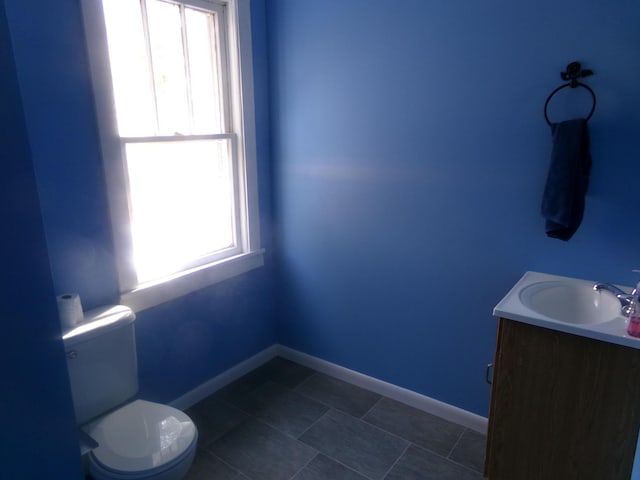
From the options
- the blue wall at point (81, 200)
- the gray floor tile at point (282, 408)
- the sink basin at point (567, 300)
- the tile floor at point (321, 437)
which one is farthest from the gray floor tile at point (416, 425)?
the blue wall at point (81, 200)

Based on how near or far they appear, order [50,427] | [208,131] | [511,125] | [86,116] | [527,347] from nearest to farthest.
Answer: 1. [50,427]
2. [527,347]
3. [86,116]
4. [511,125]
5. [208,131]

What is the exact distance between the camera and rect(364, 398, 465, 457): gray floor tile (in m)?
2.17

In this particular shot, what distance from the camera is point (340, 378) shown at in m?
2.73

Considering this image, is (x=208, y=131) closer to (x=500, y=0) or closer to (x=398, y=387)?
(x=500, y=0)

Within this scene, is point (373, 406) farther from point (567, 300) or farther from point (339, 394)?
point (567, 300)

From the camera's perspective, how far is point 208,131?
2.43 m

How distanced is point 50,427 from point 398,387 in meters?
1.82

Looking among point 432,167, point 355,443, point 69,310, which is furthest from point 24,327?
point 432,167

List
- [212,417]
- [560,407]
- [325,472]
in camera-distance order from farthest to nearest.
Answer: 1. [212,417]
2. [325,472]
3. [560,407]

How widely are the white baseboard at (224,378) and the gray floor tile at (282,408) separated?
179 mm

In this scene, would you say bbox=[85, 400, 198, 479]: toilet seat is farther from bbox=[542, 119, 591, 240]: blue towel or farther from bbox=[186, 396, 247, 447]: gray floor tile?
bbox=[542, 119, 591, 240]: blue towel

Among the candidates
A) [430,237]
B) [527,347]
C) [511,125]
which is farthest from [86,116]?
[527,347]

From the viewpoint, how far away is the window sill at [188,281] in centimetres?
208

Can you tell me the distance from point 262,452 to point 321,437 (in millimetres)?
301
